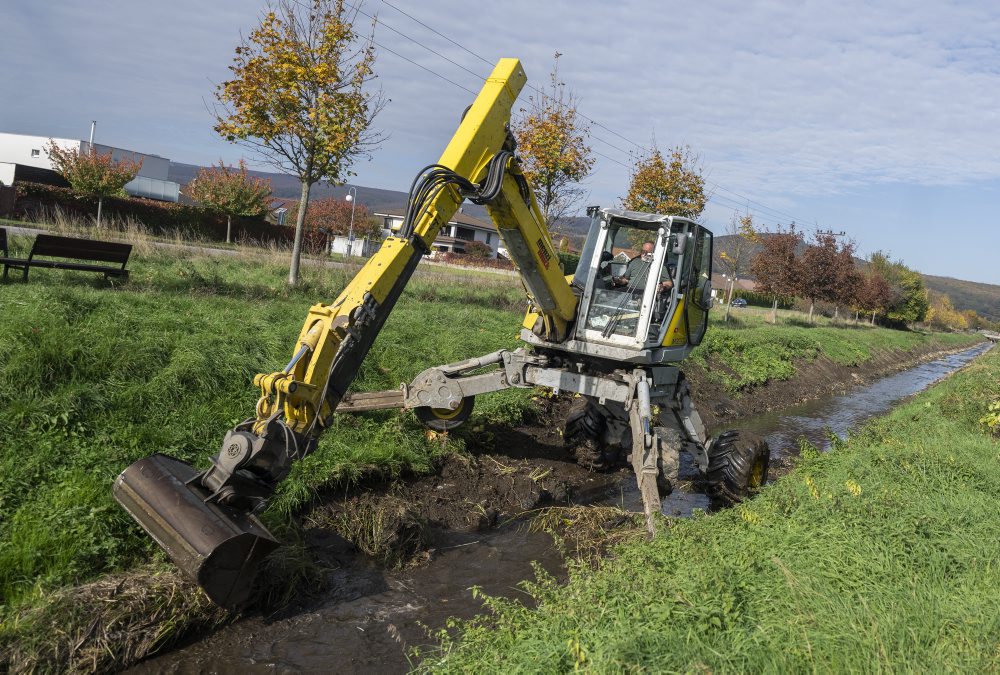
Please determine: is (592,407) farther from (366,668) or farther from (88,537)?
(88,537)

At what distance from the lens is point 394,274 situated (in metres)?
5.56

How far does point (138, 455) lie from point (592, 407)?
5.47 m

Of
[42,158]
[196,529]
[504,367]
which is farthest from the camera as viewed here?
[42,158]

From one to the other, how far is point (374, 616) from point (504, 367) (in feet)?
11.3

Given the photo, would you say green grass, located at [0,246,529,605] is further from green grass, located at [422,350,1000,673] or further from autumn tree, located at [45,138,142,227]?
autumn tree, located at [45,138,142,227]

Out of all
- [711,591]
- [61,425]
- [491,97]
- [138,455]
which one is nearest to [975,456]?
[711,591]

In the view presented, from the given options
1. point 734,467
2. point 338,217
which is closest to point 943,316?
point 338,217

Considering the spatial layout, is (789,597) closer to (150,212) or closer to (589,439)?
(589,439)

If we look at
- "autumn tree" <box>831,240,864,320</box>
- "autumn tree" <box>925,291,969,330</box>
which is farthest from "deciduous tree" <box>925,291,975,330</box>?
"autumn tree" <box>831,240,864,320</box>

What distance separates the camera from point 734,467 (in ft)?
27.7

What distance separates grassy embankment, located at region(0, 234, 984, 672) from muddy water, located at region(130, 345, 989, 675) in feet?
2.97

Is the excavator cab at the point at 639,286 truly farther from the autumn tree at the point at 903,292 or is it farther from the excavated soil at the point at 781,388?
the autumn tree at the point at 903,292

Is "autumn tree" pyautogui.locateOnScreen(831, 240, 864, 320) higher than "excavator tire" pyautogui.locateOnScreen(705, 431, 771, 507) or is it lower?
higher

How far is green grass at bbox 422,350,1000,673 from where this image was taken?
12.3 ft
